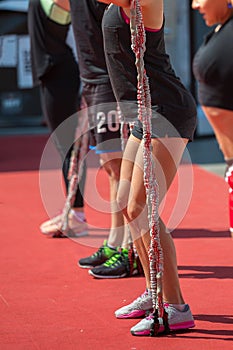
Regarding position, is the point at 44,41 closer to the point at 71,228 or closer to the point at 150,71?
the point at 71,228

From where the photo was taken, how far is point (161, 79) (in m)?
4.13

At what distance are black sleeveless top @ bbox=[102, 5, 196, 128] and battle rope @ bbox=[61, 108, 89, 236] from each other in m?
1.87

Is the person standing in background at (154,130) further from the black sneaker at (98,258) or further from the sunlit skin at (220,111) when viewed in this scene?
the sunlit skin at (220,111)

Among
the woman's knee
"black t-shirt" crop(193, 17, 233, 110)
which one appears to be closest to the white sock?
the woman's knee

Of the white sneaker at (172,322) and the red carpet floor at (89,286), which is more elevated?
the white sneaker at (172,322)

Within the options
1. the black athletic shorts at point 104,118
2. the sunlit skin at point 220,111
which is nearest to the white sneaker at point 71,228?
the black athletic shorts at point 104,118

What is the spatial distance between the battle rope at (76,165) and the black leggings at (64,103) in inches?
2.6

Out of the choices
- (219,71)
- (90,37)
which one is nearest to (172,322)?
(90,37)

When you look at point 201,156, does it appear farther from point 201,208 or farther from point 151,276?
point 151,276

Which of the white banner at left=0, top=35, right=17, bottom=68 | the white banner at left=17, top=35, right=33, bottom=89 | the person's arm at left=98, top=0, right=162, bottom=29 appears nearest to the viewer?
the person's arm at left=98, top=0, right=162, bottom=29

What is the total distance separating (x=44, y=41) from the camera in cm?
617

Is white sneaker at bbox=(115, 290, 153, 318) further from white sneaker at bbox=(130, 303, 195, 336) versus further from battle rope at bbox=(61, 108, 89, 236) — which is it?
battle rope at bbox=(61, 108, 89, 236)

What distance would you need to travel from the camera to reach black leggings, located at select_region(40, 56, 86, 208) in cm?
620

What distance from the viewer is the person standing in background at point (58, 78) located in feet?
20.1
